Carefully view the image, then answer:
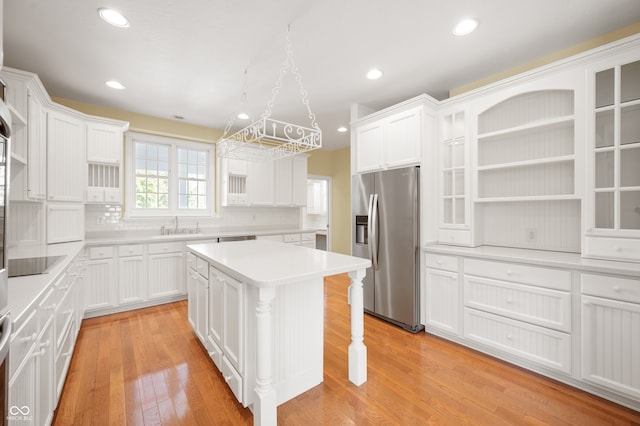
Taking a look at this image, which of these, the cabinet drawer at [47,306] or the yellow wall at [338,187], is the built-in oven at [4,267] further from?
the yellow wall at [338,187]

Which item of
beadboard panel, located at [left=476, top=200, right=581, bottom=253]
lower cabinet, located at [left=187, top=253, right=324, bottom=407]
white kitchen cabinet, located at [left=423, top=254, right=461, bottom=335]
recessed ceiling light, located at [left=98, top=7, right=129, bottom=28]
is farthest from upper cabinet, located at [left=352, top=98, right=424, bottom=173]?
recessed ceiling light, located at [left=98, top=7, right=129, bottom=28]

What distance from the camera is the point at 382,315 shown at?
315 centimetres

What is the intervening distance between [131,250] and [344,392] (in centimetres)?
304

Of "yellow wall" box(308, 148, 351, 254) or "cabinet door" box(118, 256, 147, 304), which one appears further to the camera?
"yellow wall" box(308, 148, 351, 254)

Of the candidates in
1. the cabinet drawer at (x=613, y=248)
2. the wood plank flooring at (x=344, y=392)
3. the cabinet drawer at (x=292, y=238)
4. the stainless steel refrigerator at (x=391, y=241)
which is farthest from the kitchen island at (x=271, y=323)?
the cabinet drawer at (x=292, y=238)

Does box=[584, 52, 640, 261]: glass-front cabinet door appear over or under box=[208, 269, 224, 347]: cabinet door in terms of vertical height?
over

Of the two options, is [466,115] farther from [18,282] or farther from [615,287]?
[18,282]

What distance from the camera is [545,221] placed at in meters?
2.57

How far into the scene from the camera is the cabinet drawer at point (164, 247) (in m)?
3.57

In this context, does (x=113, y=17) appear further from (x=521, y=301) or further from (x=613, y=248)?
(x=613, y=248)

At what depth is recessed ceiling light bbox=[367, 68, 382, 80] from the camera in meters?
2.82

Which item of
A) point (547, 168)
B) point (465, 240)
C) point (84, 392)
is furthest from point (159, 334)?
point (547, 168)

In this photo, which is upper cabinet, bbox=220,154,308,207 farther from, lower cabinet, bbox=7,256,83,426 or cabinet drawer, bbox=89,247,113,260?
lower cabinet, bbox=7,256,83,426

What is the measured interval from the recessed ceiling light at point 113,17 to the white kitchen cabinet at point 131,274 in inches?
95.3
